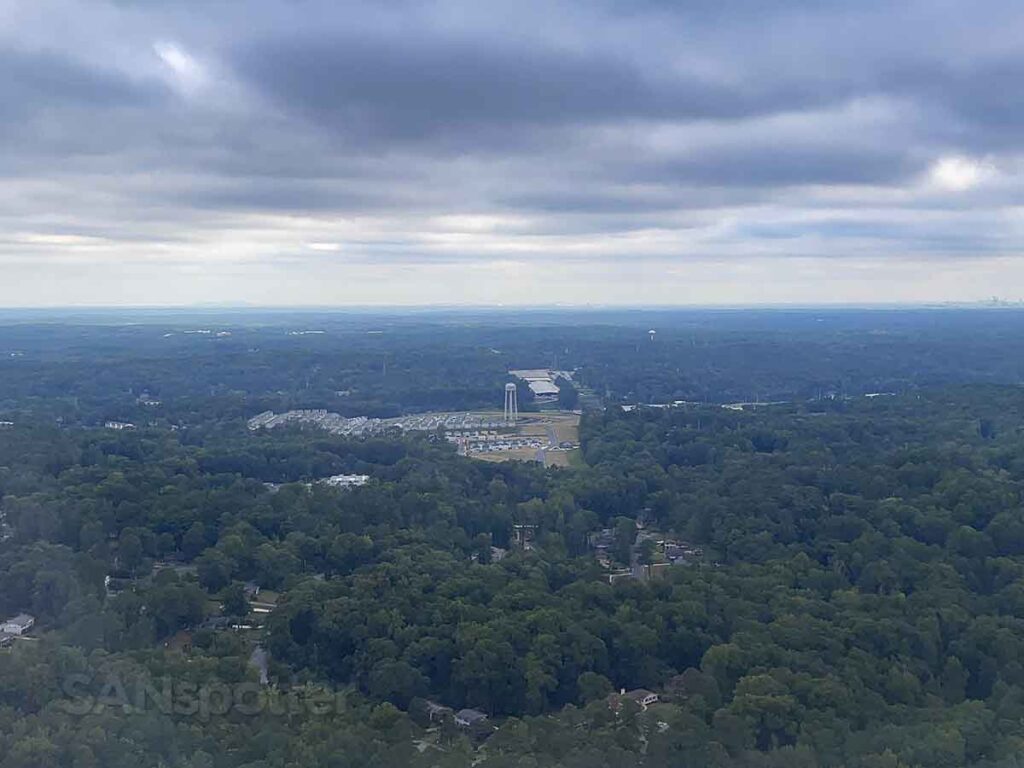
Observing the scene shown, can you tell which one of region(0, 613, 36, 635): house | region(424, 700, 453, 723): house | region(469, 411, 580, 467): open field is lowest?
region(424, 700, 453, 723): house

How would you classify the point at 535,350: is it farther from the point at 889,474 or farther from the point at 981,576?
the point at 981,576

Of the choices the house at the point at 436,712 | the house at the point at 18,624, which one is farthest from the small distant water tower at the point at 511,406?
the house at the point at 436,712

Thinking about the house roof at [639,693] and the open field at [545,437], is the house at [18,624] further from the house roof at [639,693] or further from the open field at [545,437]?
the open field at [545,437]

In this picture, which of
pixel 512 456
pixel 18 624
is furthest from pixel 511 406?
pixel 18 624

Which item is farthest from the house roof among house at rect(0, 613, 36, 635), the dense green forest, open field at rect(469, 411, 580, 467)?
open field at rect(469, 411, 580, 467)

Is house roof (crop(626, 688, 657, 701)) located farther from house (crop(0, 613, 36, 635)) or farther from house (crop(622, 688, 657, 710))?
house (crop(0, 613, 36, 635))

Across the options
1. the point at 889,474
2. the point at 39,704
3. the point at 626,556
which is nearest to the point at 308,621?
the point at 39,704
